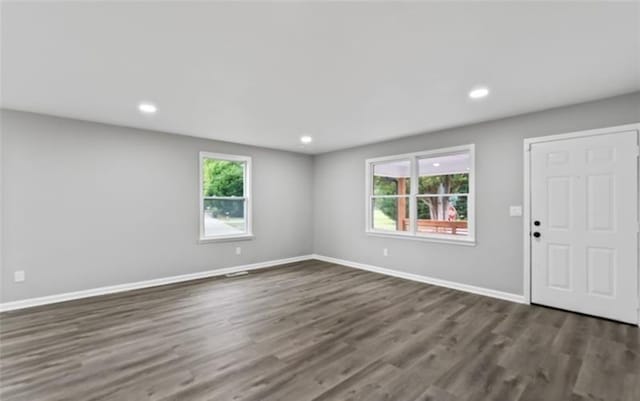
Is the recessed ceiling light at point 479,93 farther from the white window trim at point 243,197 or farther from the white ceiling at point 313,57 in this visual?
the white window trim at point 243,197

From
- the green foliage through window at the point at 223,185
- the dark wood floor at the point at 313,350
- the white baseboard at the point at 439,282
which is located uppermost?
the green foliage through window at the point at 223,185

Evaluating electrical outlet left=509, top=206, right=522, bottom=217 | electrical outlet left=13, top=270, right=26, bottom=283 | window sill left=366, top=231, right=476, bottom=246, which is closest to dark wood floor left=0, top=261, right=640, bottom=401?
electrical outlet left=13, top=270, right=26, bottom=283

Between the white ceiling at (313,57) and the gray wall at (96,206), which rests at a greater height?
the white ceiling at (313,57)

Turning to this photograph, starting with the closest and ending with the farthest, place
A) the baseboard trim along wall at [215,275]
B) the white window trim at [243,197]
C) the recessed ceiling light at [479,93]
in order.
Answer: the recessed ceiling light at [479,93]
the baseboard trim along wall at [215,275]
the white window trim at [243,197]

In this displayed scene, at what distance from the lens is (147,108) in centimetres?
372

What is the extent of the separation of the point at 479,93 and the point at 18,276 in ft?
19.7

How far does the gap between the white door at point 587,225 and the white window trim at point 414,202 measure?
76cm

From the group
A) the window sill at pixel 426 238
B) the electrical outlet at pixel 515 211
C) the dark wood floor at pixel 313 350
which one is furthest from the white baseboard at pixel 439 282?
the electrical outlet at pixel 515 211

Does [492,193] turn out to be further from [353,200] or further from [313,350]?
[313,350]

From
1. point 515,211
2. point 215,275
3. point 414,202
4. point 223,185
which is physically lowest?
point 215,275

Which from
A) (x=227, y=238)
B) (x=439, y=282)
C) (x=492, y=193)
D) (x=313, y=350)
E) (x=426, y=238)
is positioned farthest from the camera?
(x=227, y=238)

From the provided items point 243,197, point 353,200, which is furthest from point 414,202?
point 243,197

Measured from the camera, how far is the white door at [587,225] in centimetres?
325

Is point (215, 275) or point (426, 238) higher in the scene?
point (426, 238)
